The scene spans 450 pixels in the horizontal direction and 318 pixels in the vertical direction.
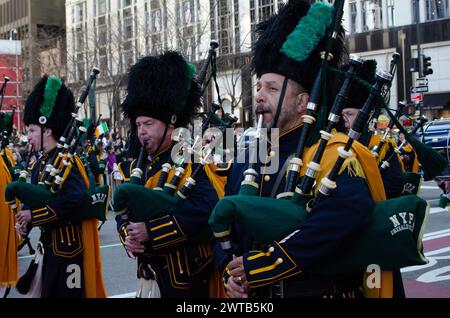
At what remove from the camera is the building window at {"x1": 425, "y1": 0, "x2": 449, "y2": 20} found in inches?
1161

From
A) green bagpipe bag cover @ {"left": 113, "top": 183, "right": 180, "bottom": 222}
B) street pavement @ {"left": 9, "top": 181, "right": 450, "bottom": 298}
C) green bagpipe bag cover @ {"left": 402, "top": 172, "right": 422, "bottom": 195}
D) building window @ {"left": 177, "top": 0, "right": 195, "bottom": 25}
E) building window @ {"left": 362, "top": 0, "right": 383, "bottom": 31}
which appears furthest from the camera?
building window @ {"left": 362, "top": 0, "right": 383, "bottom": 31}

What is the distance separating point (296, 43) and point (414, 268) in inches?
213

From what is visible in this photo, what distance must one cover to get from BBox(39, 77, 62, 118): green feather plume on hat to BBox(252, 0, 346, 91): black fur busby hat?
2808 millimetres

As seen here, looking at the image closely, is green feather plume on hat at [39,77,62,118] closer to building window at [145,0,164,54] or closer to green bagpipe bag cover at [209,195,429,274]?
green bagpipe bag cover at [209,195,429,274]

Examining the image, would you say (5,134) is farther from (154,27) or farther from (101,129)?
(154,27)

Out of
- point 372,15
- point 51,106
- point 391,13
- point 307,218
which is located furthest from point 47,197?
point 372,15

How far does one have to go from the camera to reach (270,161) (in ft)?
10.1

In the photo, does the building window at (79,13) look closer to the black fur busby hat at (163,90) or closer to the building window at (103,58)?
the building window at (103,58)

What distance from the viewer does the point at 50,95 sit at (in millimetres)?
5750

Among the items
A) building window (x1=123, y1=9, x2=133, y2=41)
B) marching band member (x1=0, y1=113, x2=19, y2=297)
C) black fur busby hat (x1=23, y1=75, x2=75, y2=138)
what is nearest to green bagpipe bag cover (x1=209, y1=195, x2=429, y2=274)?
black fur busby hat (x1=23, y1=75, x2=75, y2=138)

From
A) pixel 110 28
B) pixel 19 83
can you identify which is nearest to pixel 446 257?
pixel 110 28

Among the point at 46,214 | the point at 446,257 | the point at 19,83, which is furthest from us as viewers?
the point at 19,83
